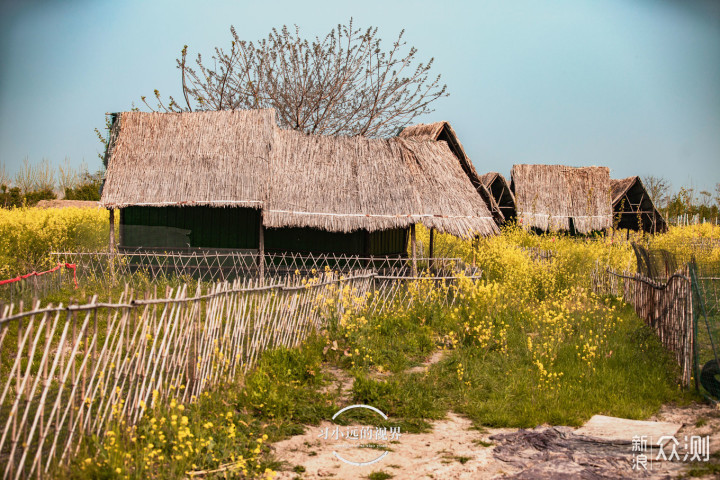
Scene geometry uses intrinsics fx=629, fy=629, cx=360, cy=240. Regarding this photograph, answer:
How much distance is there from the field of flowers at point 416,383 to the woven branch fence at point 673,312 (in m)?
0.18

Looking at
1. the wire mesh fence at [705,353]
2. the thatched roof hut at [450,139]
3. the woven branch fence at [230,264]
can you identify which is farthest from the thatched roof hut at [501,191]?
the wire mesh fence at [705,353]

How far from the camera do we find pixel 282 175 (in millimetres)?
14344

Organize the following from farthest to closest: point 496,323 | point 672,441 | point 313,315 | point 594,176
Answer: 1. point 594,176
2. point 496,323
3. point 313,315
4. point 672,441

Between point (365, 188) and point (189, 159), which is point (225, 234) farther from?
point (365, 188)

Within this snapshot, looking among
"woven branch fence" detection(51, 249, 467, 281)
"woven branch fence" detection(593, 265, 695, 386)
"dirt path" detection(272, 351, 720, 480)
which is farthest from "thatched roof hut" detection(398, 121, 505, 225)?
"dirt path" detection(272, 351, 720, 480)

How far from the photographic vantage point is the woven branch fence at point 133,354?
157 inches

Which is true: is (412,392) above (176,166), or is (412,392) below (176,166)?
below

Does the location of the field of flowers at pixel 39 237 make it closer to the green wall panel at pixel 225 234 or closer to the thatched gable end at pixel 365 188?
the green wall panel at pixel 225 234

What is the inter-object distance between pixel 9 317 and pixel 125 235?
12.2 m

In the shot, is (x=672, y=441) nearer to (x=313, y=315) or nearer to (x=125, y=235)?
(x=313, y=315)

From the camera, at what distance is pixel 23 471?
3807 millimetres

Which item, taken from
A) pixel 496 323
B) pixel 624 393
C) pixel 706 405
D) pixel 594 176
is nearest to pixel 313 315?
pixel 496 323

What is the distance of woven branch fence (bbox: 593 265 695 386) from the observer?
684 centimetres

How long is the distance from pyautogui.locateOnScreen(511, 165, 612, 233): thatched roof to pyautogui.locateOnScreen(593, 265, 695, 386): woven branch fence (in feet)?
47.9
